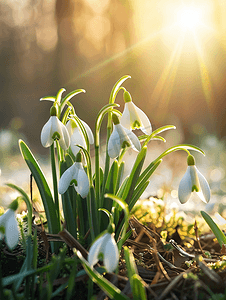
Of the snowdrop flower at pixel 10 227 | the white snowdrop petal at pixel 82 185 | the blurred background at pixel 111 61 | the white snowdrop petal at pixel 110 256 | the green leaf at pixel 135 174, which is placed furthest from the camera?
the blurred background at pixel 111 61

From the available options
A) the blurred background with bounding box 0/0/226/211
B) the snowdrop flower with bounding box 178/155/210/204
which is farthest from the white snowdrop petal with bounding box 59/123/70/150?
the blurred background with bounding box 0/0/226/211

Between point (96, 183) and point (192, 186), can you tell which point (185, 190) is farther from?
point (96, 183)

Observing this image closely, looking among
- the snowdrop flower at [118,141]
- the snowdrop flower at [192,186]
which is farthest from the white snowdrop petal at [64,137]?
the snowdrop flower at [192,186]

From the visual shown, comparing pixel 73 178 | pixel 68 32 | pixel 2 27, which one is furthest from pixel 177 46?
pixel 73 178

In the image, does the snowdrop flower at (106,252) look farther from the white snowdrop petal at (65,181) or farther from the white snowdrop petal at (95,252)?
the white snowdrop petal at (65,181)

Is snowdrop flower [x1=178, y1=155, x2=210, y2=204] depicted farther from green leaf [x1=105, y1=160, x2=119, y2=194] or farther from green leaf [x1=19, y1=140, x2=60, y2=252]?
green leaf [x1=19, y1=140, x2=60, y2=252]

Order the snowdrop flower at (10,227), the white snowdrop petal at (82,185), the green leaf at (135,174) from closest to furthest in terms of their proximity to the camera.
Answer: the snowdrop flower at (10,227)
the white snowdrop petal at (82,185)
the green leaf at (135,174)
